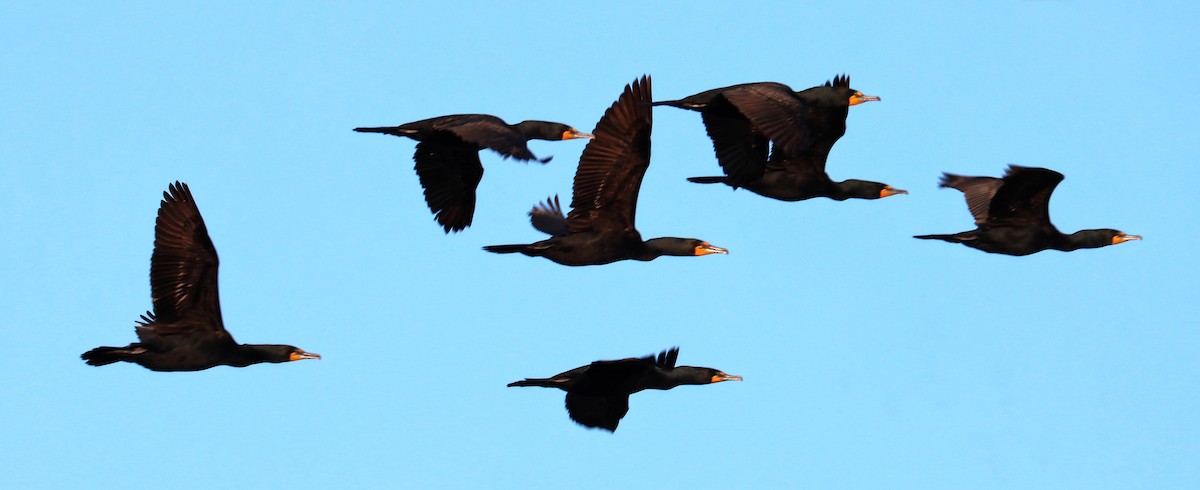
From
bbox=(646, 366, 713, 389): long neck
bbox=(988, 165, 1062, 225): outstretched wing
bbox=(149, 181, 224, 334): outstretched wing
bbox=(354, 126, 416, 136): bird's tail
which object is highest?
bbox=(354, 126, 416, 136): bird's tail

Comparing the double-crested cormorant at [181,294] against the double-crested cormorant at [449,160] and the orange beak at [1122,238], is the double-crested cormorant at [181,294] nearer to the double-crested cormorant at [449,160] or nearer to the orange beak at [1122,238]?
the double-crested cormorant at [449,160]

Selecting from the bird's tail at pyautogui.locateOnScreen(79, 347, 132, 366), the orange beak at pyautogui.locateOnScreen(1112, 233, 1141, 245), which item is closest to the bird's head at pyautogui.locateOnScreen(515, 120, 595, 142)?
the bird's tail at pyautogui.locateOnScreen(79, 347, 132, 366)

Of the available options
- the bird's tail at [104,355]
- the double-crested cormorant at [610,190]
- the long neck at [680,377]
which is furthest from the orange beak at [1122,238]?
the bird's tail at [104,355]

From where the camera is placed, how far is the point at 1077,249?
25.3 m

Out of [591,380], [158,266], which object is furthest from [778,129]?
[158,266]

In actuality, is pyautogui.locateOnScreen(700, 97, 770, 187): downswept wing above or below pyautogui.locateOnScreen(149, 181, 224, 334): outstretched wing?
above

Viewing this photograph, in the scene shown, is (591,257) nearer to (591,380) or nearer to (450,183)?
(591,380)

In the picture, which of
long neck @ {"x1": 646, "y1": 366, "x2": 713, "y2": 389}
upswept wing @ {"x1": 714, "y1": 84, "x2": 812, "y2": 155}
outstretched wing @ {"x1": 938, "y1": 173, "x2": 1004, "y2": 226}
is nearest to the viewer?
upswept wing @ {"x1": 714, "y1": 84, "x2": 812, "y2": 155}

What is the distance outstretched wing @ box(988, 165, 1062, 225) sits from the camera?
2430cm

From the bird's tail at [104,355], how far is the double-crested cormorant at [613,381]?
4.37 metres

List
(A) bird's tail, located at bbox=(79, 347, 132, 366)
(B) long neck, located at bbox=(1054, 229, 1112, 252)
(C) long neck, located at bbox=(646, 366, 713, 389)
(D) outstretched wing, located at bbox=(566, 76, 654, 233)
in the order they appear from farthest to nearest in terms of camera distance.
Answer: (B) long neck, located at bbox=(1054, 229, 1112, 252), (C) long neck, located at bbox=(646, 366, 713, 389), (D) outstretched wing, located at bbox=(566, 76, 654, 233), (A) bird's tail, located at bbox=(79, 347, 132, 366)

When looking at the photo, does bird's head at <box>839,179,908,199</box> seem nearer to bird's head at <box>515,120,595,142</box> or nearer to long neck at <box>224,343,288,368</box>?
bird's head at <box>515,120,595,142</box>

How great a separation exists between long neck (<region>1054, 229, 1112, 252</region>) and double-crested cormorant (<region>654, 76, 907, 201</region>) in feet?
8.01

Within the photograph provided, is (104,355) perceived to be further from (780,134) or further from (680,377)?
(780,134)
